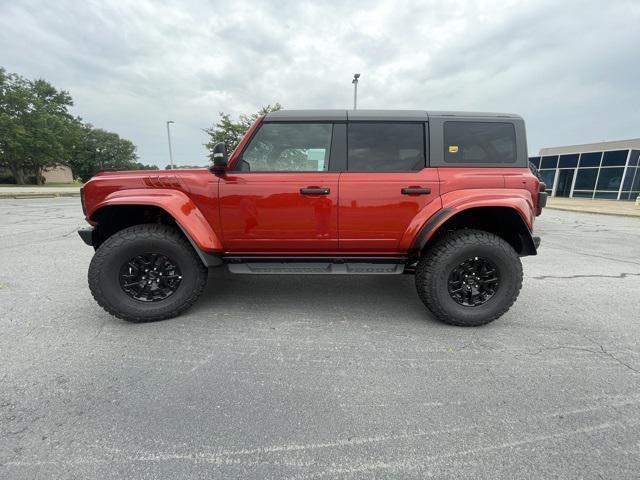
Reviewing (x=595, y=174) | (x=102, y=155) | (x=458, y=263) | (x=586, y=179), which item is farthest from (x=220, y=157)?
(x=102, y=155)

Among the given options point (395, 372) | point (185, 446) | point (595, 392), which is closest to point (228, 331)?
point (185, 446)

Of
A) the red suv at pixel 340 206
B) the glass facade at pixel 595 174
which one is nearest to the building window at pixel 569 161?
the glass facade at pixel 595 174

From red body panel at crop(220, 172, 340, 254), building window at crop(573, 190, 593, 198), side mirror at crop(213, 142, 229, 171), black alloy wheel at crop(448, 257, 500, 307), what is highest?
side mirror at crop(213, 142, 229, 171)

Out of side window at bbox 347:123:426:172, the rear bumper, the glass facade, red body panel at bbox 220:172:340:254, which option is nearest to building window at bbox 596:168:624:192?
the glass facade

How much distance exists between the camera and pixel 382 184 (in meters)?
2.74

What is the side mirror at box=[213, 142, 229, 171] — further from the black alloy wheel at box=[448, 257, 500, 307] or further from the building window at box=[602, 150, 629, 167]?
the building window at box=[602, 150, 629, 167]

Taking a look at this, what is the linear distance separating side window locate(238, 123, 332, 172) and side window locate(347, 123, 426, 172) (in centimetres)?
25

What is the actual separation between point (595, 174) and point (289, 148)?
27375mm

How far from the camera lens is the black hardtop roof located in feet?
9.37

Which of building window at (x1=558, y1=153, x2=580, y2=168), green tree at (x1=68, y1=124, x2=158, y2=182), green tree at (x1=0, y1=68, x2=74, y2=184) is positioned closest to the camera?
building window at (x1=558, y1=153, x2=580, y2=168)

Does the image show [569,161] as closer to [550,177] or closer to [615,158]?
[550,177]

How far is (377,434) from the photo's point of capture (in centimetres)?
164

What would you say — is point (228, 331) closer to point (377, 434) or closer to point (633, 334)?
point (377, 434)

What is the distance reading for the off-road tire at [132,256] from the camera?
268 cm
